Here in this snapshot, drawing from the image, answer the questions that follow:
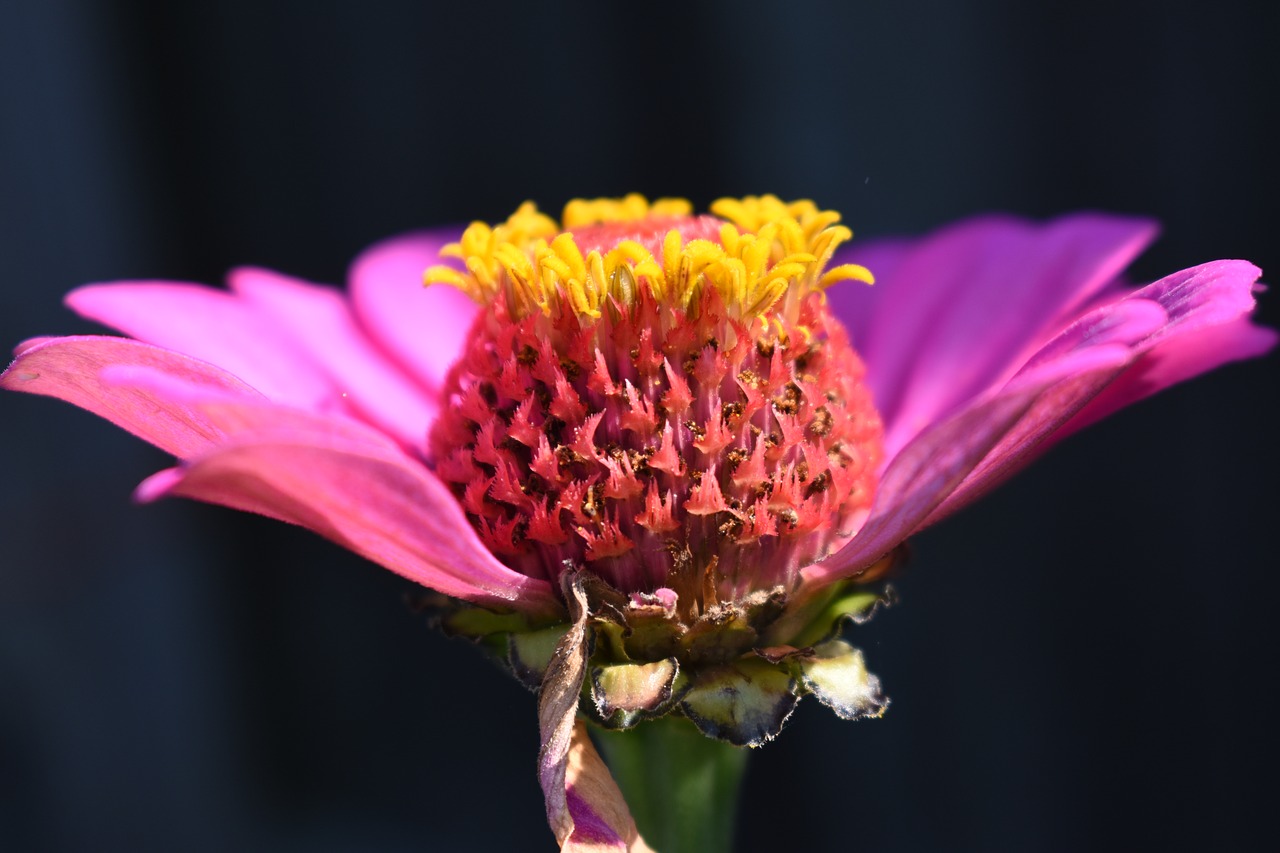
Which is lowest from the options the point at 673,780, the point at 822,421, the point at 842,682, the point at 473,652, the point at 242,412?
the point at 473,652

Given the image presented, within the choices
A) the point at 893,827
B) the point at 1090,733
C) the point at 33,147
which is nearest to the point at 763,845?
the point at 893,827

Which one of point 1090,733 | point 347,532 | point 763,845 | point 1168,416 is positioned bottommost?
point 763,845

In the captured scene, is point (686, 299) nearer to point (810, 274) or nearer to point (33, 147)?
point (810, 274)

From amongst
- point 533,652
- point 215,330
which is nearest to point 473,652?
point 215,330

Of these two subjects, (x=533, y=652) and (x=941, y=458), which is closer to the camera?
(x=941, y=458)

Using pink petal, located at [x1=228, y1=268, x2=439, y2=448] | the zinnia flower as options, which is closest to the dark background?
pink petal, located at [x1=228, y1=268, x2=439, y2=448]

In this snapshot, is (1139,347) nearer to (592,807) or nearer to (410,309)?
(592,807)
